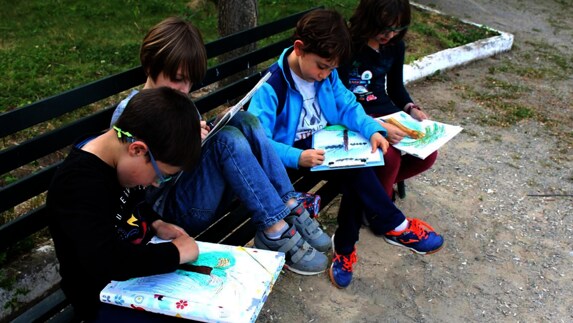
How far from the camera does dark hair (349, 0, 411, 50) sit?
293 centimetres

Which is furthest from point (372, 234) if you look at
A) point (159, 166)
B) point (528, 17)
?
point (528, 17)

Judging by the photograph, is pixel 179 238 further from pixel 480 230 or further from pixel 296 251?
pixel 480 230

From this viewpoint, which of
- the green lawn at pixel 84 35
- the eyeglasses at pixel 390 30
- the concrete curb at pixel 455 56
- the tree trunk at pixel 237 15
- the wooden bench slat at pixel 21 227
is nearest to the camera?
the wooden bench slat at pixel 21 227

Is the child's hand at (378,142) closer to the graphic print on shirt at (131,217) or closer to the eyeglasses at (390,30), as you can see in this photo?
the eyeglasses at (390,30)

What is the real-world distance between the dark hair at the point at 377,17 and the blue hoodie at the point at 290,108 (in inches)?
12.4

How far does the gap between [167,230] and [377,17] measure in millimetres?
1682

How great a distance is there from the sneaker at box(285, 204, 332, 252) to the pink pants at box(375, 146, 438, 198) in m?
0.55

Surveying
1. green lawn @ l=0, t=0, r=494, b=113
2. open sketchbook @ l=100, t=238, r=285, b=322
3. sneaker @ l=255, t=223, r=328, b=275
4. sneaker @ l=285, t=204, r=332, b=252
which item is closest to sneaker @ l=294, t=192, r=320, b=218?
sneaker @ l=285, t=204, r=332, b=252

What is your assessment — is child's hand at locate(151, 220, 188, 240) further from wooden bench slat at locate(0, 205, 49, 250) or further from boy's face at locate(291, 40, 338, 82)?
boy's face at locate(291, 40, 338, 82)

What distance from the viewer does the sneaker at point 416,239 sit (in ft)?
10.1

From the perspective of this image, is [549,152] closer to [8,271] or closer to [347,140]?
[347,140]

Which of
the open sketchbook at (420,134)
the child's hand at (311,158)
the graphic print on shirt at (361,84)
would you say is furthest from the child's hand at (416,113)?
the child's hand at (311,158)

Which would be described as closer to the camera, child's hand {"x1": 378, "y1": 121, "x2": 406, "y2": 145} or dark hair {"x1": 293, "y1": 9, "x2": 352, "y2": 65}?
dark hair {"x1": 293, "y1": 9, "x2": 352, "y2": 65}

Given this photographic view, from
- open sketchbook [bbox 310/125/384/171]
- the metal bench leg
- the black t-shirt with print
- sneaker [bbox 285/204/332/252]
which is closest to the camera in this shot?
the black t-shirt with print
